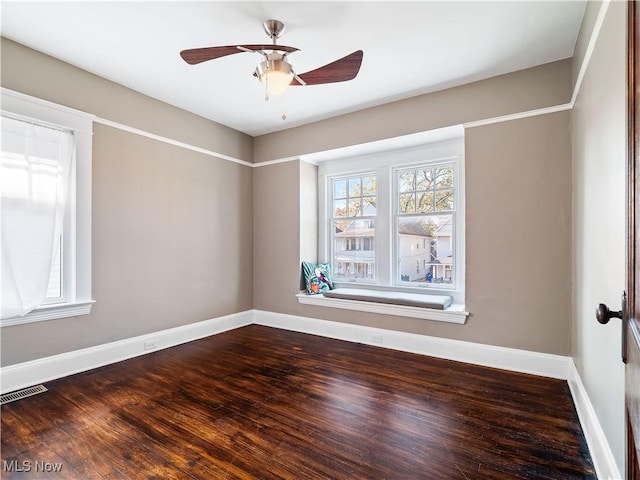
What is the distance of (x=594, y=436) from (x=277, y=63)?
3007 mm

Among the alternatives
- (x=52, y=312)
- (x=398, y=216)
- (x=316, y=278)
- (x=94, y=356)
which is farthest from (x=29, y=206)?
(x=398, y=216)

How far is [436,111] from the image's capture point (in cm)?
360

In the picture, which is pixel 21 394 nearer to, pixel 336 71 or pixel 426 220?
pixel 336 71

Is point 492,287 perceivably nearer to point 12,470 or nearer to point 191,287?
point 191,287

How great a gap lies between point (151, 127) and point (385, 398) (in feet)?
12.1

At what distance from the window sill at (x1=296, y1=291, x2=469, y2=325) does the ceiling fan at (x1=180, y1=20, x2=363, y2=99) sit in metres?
2.51

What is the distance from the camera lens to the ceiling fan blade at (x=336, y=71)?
2199 mm

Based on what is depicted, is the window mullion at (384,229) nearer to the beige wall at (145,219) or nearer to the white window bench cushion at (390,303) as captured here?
the white window bench cushion at (390,303)

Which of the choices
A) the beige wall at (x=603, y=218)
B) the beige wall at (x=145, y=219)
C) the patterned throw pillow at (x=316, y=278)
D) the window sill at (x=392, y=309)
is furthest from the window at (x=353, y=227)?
the beige wall at (x=603, y=218)

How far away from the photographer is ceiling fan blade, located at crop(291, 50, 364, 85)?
2.20 metres

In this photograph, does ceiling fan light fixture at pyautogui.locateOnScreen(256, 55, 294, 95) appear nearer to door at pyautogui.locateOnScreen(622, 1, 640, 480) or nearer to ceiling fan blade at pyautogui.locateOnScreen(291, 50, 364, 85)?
ceiling fan blade at pyautogui.locateOnScreen(291, 50, 364, 85)

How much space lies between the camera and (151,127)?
3.72 m

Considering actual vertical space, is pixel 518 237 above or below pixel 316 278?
above

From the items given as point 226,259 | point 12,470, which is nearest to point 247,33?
point 226,259
